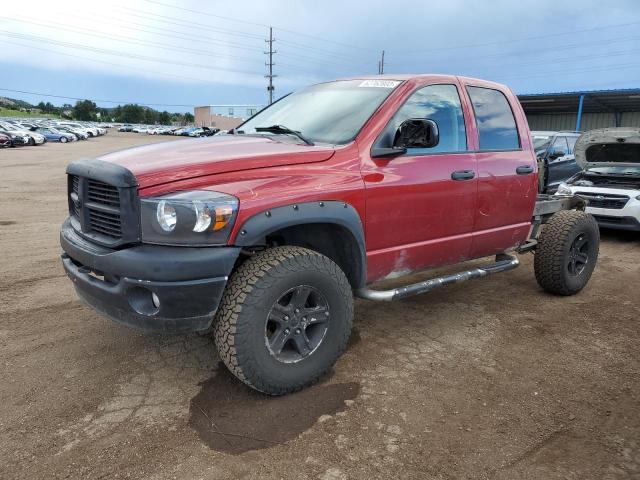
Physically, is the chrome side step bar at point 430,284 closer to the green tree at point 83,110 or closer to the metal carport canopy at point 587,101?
the metal carport canopy at point 587,101

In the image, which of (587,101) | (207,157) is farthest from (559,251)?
(587,101)

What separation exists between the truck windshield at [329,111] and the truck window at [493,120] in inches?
35.3

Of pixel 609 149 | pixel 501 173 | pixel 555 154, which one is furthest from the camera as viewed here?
pixel 609 149

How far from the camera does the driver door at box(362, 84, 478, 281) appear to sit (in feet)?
11.4

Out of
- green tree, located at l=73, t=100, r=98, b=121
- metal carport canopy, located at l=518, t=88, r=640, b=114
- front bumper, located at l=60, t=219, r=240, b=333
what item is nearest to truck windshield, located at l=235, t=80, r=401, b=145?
front bumper, located at l=60, t=219, r=240, b=333

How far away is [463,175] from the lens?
3.96m

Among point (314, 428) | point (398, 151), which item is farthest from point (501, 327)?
point (314, 428)

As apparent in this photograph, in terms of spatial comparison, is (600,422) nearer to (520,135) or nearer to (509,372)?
(509,372)

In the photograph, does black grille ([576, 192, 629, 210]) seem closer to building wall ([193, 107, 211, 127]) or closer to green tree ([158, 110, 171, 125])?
building wall ([193, 107, 211, 127])

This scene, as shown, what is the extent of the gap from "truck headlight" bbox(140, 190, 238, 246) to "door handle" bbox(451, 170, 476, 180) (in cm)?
190

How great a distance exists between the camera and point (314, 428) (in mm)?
2832

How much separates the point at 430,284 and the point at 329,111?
59.2 inches

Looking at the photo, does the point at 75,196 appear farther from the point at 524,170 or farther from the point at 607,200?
the point at 607,200

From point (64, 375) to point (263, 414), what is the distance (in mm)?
1424
